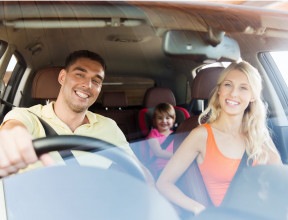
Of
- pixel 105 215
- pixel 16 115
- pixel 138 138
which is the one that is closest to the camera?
pixel 105 215

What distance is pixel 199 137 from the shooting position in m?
1.34

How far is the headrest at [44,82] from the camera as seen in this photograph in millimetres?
1194

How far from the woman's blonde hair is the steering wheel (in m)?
0.40

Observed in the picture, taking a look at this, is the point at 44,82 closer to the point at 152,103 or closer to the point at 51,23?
the point at 51,23

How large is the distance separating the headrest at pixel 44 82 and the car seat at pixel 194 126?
1.64ft

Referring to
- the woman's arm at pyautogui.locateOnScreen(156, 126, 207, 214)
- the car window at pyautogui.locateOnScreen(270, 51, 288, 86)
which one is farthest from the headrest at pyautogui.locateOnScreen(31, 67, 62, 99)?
the car window at pyautogui.locateOnScreen(270, 51, 288, 86)

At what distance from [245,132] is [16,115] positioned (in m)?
0.88

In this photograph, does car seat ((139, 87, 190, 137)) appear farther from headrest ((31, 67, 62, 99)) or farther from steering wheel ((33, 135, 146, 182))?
headrest ((31, 67, 62, 99))

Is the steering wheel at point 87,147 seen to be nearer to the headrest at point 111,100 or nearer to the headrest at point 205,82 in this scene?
the headrest at point 111,100

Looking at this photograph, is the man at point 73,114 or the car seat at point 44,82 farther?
the car seat at point 44,82

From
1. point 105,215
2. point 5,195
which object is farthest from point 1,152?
point 105,215

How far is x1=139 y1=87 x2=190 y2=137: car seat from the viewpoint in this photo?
126cm

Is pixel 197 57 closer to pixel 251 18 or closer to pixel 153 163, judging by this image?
pixel 251 18

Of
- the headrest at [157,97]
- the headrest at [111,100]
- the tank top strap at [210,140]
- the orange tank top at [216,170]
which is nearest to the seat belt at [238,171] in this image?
the orange tank top at [216,170]
